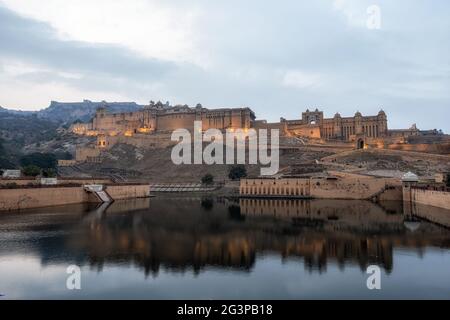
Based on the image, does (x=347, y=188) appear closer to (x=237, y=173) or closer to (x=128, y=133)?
(x=237, y=173)

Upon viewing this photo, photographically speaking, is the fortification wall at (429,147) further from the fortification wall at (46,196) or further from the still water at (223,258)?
the fortification wall at (46,196)

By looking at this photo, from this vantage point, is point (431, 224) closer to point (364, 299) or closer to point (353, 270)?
point (353, 270)

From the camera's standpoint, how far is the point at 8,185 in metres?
41.8

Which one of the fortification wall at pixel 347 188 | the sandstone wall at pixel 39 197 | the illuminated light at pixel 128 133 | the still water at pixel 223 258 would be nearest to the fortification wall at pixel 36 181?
the sandstone wall at pixel 39 197

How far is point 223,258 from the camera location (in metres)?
19.3

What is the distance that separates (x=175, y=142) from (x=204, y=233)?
74.5 m

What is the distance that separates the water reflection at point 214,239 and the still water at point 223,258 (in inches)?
2.1

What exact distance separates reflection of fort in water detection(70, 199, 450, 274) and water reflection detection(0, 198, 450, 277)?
46 mm

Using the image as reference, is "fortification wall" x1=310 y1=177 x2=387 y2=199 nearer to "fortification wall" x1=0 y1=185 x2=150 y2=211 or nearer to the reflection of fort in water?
the reflection of fort in water

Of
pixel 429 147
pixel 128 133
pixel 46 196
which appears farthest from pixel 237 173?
pixel 128 133

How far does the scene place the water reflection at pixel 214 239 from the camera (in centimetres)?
1886

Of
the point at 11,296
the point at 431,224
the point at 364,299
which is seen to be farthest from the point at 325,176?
the point at 11,296

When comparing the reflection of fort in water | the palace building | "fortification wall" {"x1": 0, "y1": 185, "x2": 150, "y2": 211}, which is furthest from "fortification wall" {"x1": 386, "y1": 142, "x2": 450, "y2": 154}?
"fortification wall" {"x1": 0, "y1": 185, "x2": 150, "y2": 211}

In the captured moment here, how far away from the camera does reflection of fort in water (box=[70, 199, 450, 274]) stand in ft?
62.4
